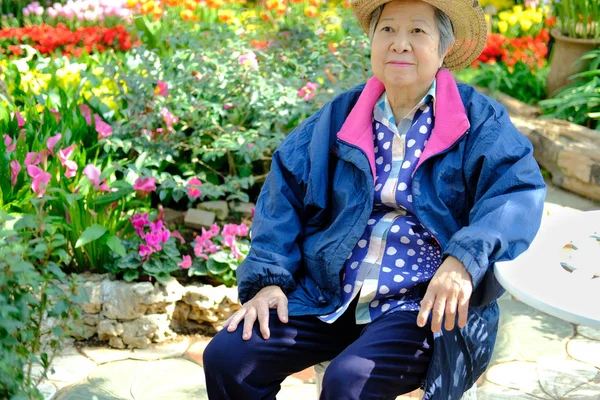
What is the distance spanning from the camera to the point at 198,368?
3.33 metres

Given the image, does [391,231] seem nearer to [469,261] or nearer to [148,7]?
[469,261]

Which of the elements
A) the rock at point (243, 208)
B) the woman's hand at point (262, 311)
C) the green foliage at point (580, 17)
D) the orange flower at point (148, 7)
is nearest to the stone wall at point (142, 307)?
the rock at point (243, 208)

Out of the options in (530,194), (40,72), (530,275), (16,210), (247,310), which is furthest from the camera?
(40,72)

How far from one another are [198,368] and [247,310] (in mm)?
1003

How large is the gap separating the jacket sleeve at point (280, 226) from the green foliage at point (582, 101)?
2.89 m

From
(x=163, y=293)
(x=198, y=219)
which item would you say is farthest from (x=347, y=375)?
(x=198, y=219)

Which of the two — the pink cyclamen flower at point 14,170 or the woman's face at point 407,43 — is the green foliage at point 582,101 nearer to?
the woman's face at point 407,43

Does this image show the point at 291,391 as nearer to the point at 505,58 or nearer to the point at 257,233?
the point at 257,233

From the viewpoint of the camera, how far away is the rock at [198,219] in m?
3.97

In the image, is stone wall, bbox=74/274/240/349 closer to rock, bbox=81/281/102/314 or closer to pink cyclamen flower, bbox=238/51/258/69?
rock, bbox=81/281/102/314

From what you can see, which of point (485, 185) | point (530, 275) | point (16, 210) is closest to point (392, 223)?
point (485, 185)

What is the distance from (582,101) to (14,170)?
3207mm

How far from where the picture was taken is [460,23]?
256 cm

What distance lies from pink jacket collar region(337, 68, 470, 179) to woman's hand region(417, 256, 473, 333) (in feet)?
1.29
